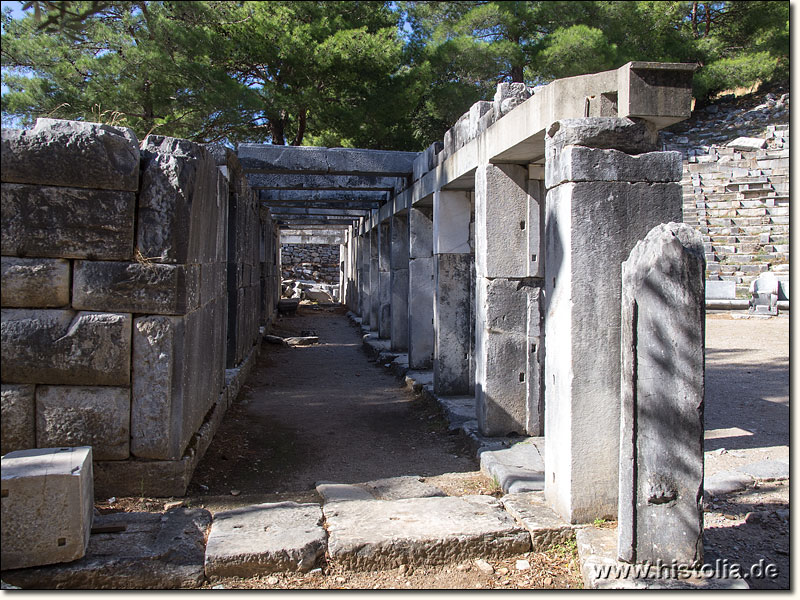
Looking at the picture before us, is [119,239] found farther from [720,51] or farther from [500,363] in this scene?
[720,51]

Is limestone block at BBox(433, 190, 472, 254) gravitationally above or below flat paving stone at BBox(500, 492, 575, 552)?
above

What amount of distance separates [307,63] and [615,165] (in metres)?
9.29

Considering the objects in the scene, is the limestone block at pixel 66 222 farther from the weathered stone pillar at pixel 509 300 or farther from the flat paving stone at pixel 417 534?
the weathered stone pillar at pixel 509 300

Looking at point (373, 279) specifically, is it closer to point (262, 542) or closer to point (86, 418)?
point (86, 418)

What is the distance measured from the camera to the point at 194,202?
177 inches

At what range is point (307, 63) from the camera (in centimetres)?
1198

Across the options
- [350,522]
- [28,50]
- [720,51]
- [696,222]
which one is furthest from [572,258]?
[720,51]

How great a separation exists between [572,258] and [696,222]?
67.6 ft

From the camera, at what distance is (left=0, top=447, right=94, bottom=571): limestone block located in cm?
314

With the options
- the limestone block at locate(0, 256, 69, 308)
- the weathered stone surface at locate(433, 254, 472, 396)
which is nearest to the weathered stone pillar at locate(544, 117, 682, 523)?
the limestone block at locate(0, 256, 69, 308)


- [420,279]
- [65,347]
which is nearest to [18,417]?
[65,347]

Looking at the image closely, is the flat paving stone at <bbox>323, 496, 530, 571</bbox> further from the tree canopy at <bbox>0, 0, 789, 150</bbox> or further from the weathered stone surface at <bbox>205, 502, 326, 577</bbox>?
the tree canopy at <bbox>0, 0, 789, 150</bbox>

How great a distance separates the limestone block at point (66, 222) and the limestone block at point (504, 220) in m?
2.95

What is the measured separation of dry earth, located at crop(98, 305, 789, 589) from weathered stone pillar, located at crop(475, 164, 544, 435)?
0.59 metres
